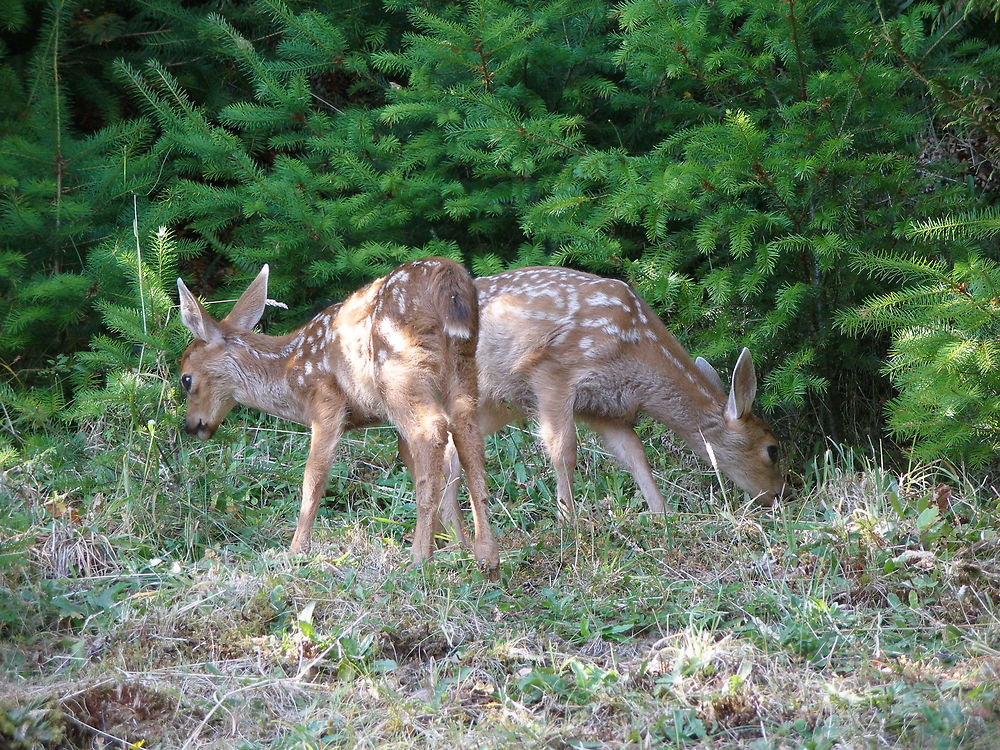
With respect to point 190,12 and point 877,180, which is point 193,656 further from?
point 190,12

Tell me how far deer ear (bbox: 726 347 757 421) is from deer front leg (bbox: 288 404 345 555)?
2.42 meters

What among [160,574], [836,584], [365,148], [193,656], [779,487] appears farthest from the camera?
[365,148]

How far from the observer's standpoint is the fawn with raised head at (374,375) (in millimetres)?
5922

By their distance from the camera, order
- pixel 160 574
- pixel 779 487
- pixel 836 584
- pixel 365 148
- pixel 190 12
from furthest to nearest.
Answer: pixel 190 12 → pixel 365 148 → pixel 779 487 → pixel 160 574 → pixel 836 584

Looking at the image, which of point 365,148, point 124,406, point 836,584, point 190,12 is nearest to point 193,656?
point 124,406

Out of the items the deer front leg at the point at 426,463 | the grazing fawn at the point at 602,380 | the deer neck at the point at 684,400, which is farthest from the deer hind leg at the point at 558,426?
the deer front leg at the point at 426,463

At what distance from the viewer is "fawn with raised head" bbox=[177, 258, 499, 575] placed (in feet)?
19.4

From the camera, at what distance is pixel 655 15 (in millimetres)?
7098

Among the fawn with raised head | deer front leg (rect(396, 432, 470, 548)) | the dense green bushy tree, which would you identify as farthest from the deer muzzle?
the dense green bushy tree

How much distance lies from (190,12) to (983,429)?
6828 millimetres

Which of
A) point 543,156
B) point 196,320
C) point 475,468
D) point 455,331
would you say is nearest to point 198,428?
point 196,320

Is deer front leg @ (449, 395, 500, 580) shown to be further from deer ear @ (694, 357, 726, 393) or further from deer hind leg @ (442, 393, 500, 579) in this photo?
deer ear @ (694, 357, 726, 393)

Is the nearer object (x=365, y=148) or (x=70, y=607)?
(x=70, y=607)

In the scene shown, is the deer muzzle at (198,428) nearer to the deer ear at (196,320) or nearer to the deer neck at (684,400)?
the deer ear at (196,320)
